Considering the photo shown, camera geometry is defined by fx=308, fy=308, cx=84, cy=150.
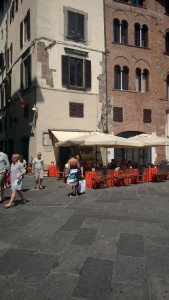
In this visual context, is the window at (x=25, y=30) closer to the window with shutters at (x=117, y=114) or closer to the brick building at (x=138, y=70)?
the brick building at (x=138, y=70)

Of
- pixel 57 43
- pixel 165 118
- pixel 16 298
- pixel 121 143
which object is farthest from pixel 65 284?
pixel 165 118

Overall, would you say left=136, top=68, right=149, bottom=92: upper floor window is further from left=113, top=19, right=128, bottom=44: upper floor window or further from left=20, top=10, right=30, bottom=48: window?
left=20, top=10, right=30, bottom=48: window

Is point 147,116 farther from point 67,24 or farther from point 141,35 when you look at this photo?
point 67,24

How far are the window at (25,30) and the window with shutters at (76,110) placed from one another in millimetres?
5098

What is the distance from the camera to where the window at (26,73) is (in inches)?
757

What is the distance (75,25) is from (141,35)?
5.43m

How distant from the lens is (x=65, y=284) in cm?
393

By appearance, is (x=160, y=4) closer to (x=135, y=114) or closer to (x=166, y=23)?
(x=166, y=23)

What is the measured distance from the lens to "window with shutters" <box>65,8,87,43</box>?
62.7ft

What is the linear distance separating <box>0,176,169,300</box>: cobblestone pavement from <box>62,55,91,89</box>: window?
37.7 ft

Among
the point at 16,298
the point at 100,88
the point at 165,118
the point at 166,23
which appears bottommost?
the point at 16,298

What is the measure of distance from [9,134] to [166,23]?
47.9 feet

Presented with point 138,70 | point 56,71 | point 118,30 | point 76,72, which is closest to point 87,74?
point 76,72

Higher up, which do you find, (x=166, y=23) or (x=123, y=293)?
(x=166, y=23)
